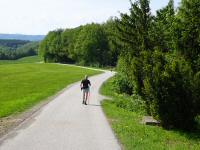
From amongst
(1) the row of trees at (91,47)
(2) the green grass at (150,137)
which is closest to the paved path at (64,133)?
(2) the green grass at (150,137)

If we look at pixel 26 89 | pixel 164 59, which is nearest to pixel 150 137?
pixel 164 59

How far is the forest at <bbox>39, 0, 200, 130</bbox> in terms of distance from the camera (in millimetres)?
18719

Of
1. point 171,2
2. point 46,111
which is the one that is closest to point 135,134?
point 46,111

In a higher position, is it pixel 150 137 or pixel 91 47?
pixel 91 47

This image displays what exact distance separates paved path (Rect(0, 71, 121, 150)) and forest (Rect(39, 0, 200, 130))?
105 inches

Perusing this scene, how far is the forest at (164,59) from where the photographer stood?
18719 mm

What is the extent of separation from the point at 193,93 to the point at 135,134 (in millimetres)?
3510

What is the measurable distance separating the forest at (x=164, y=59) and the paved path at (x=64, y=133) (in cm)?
268

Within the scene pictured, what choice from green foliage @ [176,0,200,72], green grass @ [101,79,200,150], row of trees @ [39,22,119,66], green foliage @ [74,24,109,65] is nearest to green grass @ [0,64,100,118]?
green grass @ [101,79,200,150]

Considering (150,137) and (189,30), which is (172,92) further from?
(189,30)

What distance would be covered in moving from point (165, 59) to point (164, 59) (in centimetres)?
16

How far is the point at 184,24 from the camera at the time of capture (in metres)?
31.3

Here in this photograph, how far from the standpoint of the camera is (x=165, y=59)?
20.0 m

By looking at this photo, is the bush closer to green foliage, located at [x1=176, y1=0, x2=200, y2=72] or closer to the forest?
the forest
